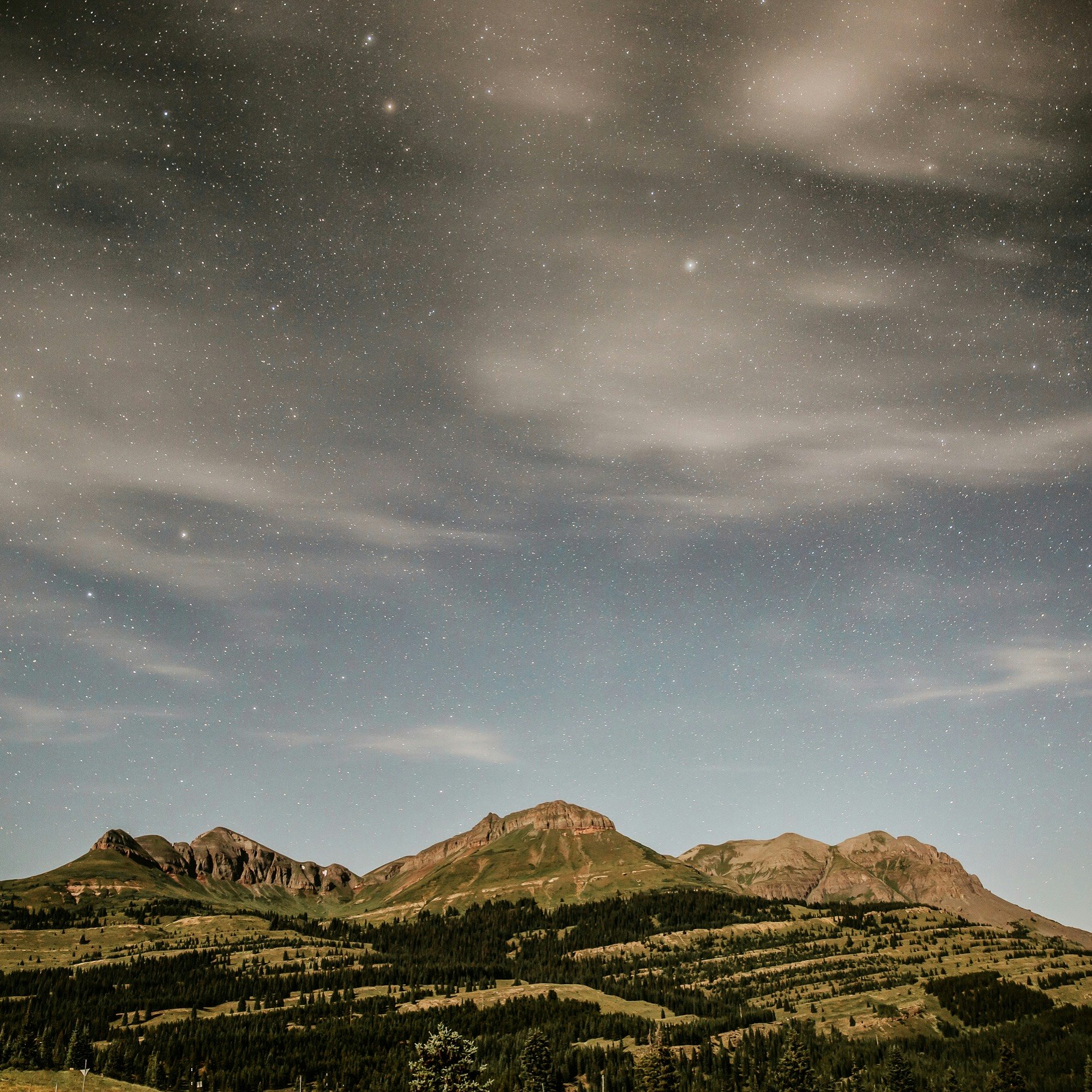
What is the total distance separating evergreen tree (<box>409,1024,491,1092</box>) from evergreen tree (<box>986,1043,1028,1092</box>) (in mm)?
145160

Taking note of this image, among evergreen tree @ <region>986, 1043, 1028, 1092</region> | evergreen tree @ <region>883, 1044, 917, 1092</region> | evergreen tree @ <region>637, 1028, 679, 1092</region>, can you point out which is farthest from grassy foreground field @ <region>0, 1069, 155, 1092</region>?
evergreen tree @ <region>986, 1043, 1028, 1092</region>

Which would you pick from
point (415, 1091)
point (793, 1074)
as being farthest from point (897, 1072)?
point (415, 1091)

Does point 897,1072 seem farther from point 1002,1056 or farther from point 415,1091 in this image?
point 415,1091

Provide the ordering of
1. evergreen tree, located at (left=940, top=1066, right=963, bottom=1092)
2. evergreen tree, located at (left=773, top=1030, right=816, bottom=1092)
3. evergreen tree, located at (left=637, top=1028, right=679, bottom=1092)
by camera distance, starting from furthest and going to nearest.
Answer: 1. evergreen tree, located at (left=940, top=1066, right=963, bottom=1092)
2. evergreen tree, located at (left=773, top=1030, right=816, bottom=1092)
3. evergreen tree, located at (left=637, top=1028, right=679, bottom=1092)

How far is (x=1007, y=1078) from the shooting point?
175 m

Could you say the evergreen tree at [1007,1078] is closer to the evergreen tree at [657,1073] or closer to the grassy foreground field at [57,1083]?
the evergreen tree at [657,1073]

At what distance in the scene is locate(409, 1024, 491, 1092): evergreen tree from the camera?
9219cm

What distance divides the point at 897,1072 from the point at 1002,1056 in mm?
34260

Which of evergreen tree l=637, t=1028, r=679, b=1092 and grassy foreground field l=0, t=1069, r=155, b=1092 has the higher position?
grassy foreground field l=0, t=1069, r=155, b=1092

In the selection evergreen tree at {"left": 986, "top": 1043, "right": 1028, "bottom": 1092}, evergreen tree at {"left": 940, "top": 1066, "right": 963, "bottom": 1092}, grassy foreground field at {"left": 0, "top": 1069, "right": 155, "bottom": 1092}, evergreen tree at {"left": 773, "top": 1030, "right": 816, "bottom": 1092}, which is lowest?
evergreen tree at {"left": 940, "top": 1066, "right": 963, "bottom": 1092}

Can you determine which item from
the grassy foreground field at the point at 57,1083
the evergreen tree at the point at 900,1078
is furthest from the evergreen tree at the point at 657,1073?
the grassy foreground field at the point at 57,1083

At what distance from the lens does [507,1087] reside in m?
191

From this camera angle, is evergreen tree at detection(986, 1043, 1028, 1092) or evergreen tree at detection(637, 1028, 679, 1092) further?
evergreen tree at detection(986, 1043, 1028, 1092)

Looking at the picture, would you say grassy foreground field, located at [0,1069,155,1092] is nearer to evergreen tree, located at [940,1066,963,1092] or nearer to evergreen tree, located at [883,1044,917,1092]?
evergreen tree, located at [883,1044,917,1092]
